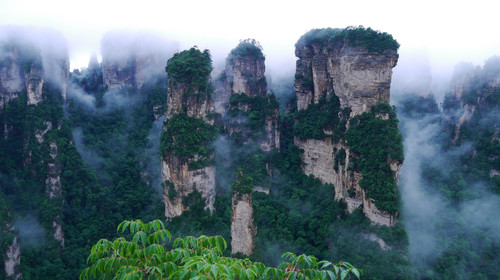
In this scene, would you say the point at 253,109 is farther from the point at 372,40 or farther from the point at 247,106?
the point at 372,40

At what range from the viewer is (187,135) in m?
22.4

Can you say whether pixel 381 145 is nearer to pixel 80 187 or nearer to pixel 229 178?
pixel 229 178

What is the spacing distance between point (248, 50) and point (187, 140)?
37.9 feet

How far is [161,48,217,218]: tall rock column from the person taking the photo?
22469 mm

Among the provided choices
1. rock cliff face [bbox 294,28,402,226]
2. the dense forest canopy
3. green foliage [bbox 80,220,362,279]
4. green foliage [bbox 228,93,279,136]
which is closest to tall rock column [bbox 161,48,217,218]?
the dense forest canopy

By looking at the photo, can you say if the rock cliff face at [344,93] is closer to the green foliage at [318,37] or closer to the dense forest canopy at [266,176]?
the green foliage at [318,37]

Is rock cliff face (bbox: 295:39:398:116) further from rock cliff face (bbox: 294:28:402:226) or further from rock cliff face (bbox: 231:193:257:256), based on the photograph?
rock cliff face (bbox: 231:193:257:256)

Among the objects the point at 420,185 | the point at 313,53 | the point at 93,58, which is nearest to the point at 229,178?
the point at 313,53

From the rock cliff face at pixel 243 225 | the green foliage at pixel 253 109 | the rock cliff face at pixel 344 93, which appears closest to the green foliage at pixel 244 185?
the rock cliff face at pixel 243 225

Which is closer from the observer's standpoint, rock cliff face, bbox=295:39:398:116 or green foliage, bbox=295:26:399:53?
green foliage, bbox=295:26:399:53

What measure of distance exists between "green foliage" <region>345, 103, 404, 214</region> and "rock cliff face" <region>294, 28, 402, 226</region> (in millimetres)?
426

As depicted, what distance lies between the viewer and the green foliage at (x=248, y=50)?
101ft

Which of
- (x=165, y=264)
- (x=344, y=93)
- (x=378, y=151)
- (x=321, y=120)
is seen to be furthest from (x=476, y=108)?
(x=165, y=264)

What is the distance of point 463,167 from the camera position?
29.3 m
